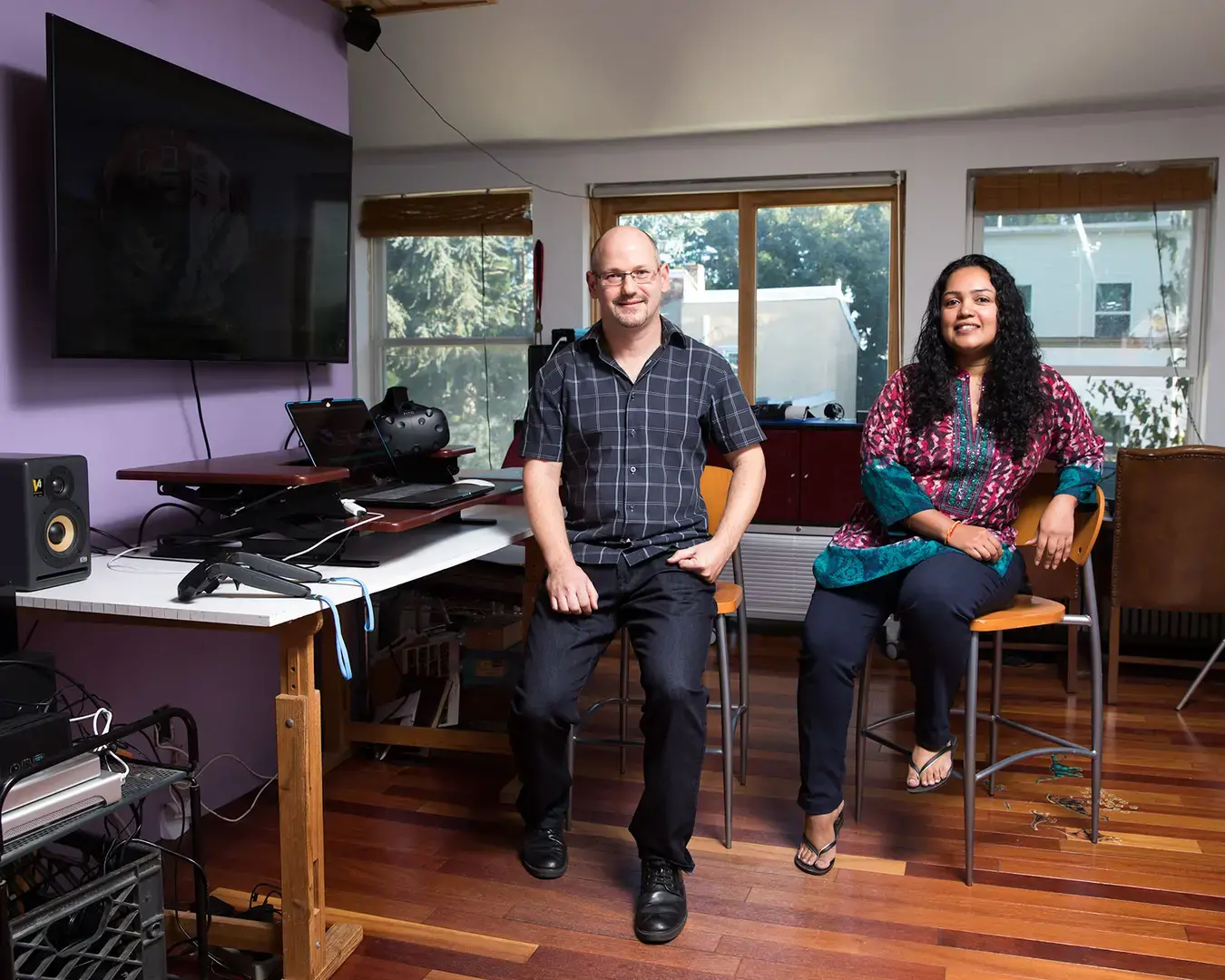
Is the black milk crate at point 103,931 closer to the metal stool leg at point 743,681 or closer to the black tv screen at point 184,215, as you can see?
the black tv screen at point 184,215

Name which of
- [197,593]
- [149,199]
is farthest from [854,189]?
[197,593]

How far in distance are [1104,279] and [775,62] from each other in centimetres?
169

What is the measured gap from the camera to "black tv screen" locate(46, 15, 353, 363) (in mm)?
2148

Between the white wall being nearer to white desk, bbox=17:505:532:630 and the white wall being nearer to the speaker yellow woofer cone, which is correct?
white desk, bbox=17:505:532:630

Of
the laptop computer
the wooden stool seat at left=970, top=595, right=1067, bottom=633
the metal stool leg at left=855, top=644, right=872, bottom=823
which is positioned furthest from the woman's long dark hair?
the laptop computer

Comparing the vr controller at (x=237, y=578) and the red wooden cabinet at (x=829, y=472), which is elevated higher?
the red wooden cabinet at (x=829, y=472)

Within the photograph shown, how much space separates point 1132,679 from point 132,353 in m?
3.51

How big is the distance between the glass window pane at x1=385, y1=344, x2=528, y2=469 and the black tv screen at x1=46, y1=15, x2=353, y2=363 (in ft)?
7.87

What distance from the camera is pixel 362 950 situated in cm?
207

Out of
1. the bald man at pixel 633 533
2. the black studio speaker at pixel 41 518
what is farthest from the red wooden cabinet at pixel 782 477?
the black studio speaker at pixel 41 518

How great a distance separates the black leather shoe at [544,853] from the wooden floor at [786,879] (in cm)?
3

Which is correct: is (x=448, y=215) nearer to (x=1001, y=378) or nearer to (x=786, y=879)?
(x=1001, y=378)

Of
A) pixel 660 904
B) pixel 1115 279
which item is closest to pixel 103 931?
pixel 660 904

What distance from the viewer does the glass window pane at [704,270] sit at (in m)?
5.16
